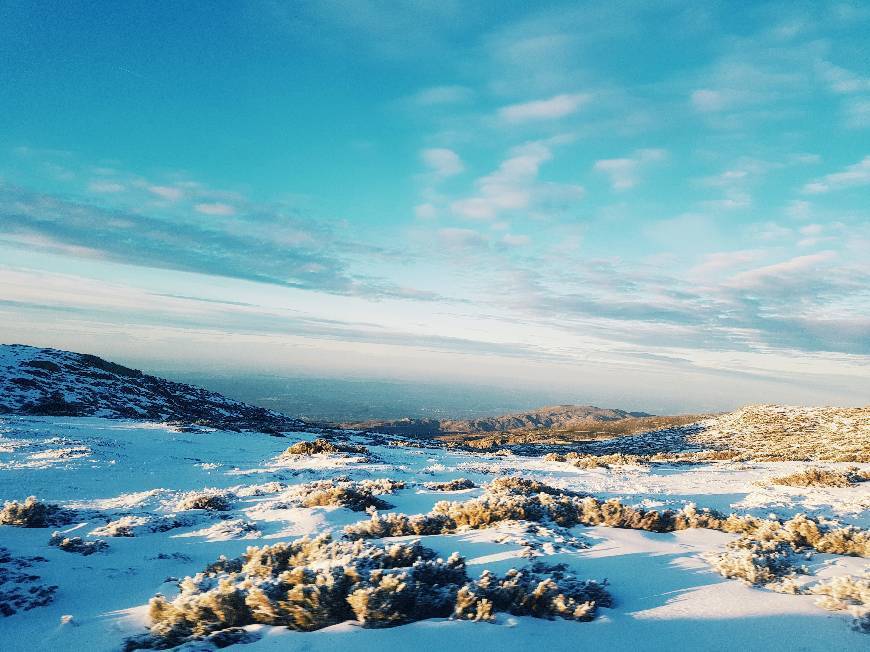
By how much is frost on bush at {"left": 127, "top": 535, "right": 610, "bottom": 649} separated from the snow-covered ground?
0.18m

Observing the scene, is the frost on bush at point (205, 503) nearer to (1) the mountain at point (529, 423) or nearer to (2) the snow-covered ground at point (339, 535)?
(2) the snow-covered ground at point (339, 535)

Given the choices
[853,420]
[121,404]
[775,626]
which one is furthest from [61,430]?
[853,420]

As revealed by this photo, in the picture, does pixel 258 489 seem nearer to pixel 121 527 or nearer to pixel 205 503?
pixel 205 503

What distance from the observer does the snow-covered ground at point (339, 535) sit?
4090 millimetres

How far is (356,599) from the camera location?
4.34 m

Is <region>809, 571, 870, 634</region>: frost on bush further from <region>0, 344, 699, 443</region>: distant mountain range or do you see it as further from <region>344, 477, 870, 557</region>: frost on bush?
<region>0, 344, 699, 443</region>: distant mountain range

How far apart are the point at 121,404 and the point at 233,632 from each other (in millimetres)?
32968

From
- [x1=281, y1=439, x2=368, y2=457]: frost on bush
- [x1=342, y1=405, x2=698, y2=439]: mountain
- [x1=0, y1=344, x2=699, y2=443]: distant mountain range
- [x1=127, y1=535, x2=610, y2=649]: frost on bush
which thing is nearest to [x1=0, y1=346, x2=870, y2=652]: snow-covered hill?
[x1=127, y1=535, x2=610, y2=649]: frost on bush

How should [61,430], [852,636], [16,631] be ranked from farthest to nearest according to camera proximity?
[61,430] < [16,631] < [852,636]

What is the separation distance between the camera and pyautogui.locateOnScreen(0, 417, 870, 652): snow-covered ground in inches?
161

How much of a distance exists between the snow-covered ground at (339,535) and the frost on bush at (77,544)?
3.4 inches

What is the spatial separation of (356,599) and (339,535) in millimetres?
3379

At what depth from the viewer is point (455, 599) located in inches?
184

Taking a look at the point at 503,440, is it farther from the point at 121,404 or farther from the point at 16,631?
the point at 16,631
